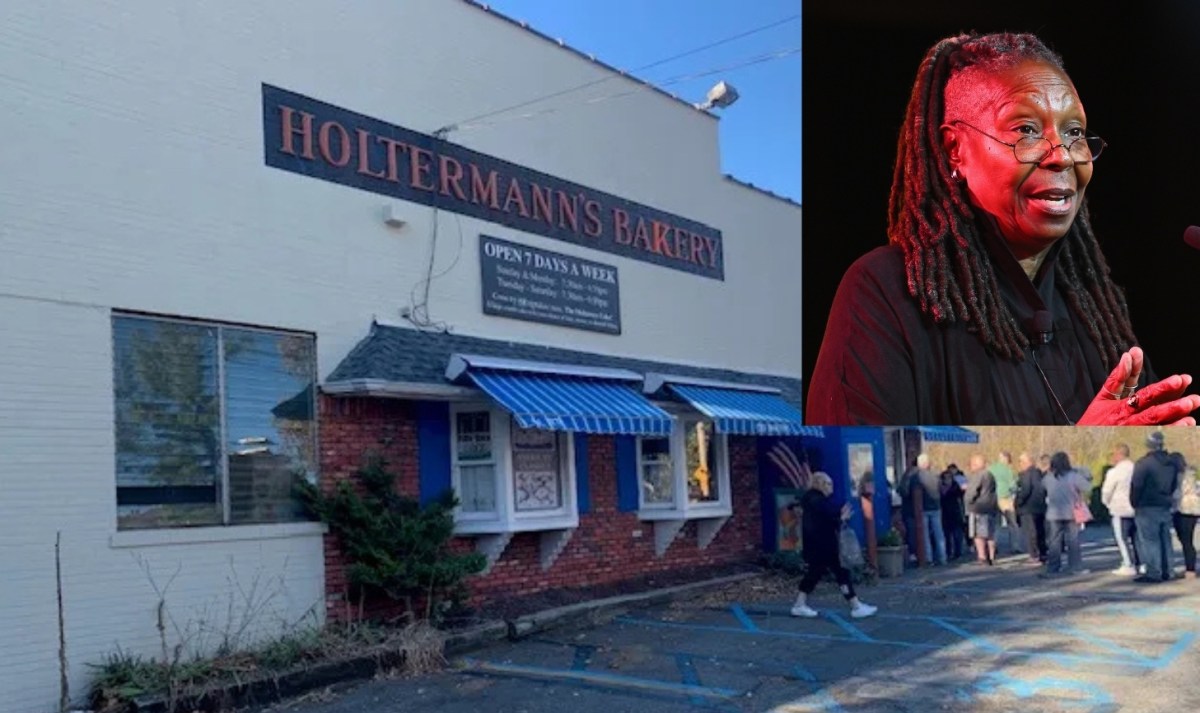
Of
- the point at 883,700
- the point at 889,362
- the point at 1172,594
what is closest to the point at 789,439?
the point at 883,700

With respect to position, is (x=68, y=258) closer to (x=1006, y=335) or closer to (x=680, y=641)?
(x=680, y=641)

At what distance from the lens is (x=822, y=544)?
861 cm

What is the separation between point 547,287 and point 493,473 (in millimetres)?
2258

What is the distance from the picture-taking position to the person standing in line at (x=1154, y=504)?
4.75 m

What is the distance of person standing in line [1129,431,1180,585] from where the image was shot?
475cm

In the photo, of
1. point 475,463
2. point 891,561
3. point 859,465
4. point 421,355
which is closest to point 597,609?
point 475,463

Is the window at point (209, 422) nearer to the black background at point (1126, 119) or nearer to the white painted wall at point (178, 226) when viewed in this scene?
the white painted wall at point (178, 226)

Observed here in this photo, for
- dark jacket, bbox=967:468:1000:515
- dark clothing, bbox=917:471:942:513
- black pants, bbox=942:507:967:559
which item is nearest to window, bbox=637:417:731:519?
black pants, bbox=942:507:967:559

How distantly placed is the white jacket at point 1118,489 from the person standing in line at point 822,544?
2.91 meters

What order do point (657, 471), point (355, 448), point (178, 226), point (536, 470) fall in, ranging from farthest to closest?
point (657, 471), point (536, 470), point (355, 448), point (178, 226)

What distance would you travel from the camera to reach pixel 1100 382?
4148mm

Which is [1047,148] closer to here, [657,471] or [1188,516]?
[1188,516]

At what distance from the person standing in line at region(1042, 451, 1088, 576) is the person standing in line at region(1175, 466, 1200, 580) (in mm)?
404

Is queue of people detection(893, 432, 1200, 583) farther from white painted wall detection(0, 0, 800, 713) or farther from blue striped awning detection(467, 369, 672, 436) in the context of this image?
white painted wall detection(0, 0, 800, 713)
